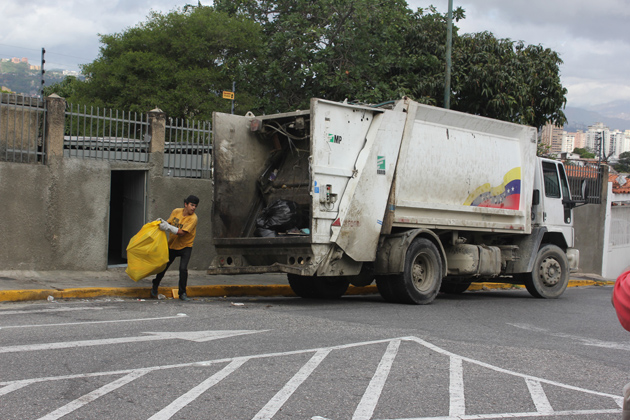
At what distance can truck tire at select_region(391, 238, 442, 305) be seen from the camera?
31.5 feet

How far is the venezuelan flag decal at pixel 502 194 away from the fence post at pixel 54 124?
6800 mm

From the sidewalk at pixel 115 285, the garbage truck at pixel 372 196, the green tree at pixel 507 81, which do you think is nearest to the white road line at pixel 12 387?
the garbage truck at pixel 372 196

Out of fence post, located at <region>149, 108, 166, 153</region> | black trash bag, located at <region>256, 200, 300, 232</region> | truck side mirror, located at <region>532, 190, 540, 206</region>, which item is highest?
fence post, located at <region>149, 108, 166, 153</region>

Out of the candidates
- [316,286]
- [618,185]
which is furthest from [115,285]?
[618,185]

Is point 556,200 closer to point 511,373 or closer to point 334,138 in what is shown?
point 334,138

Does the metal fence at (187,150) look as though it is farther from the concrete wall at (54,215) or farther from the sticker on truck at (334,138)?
the sticker on truck at (334,138)

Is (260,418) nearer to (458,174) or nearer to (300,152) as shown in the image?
(300,152)

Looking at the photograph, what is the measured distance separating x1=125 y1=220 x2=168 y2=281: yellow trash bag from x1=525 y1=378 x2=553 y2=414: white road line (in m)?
5.79

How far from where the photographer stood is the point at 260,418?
378cm

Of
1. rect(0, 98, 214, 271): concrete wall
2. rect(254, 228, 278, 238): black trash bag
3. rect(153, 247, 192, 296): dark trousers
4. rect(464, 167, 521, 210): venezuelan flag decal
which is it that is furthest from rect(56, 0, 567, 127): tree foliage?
rect(153, 247, 192, 296): dark trousers

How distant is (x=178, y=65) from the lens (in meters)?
25.4

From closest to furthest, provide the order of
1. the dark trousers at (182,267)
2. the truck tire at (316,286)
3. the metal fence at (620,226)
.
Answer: the dark trousers at (182,267) < the truck tire at (316,286) < the metal fence at (620,226)

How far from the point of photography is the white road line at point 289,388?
3877mm

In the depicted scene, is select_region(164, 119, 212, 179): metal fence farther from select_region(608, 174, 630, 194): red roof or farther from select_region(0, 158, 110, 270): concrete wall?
select_region(608, 174, 630, 194): red roof
